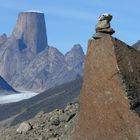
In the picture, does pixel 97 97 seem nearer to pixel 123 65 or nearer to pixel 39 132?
pixel 123 65

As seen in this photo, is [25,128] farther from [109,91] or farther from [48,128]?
[109,91]

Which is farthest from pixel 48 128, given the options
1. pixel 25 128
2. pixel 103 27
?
pixel 103 27

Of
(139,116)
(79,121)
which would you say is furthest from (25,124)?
(139,116)

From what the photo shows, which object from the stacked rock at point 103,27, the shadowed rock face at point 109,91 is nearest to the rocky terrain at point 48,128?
the shadowed rock face at point 109,91

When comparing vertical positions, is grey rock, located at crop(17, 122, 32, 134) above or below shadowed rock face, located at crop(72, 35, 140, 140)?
below

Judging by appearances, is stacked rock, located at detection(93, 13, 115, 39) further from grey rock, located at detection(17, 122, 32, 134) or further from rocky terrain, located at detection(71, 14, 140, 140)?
grey rock, located at detection(17, 122, 32, 134)

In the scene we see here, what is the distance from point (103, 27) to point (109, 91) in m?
2.30

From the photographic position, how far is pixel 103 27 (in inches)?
746

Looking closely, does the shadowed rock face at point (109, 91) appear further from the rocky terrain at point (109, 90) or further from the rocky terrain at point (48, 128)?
the rocky terrain at point (48, 128)

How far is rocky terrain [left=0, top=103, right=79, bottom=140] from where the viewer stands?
2956 centimetres

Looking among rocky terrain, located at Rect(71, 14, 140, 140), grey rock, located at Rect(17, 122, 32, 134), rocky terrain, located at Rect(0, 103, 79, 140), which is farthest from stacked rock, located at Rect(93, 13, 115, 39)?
grey rock, located at Rect(17, 122, 32, 134)

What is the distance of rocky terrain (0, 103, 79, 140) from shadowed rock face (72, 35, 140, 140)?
961 centimetres

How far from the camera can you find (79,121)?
1923 cm

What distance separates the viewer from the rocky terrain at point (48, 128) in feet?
97.0
